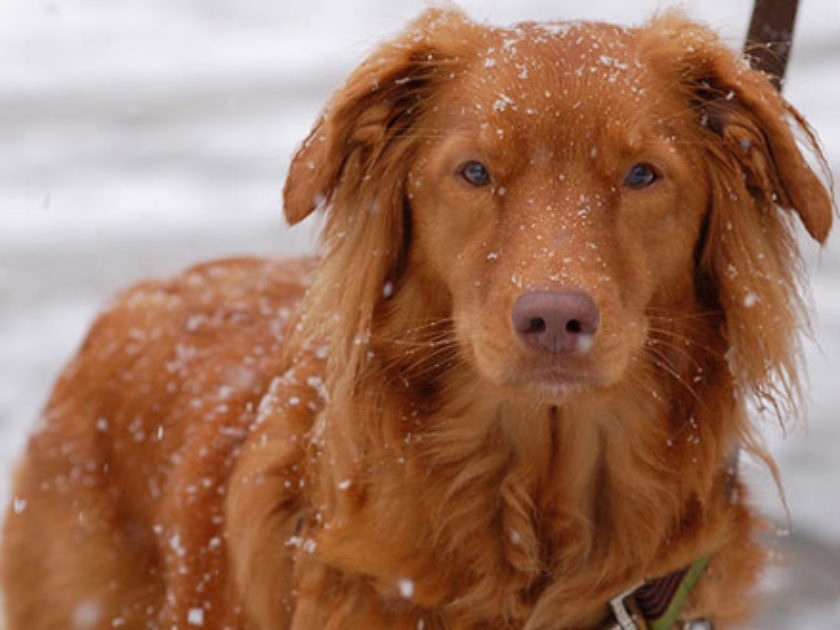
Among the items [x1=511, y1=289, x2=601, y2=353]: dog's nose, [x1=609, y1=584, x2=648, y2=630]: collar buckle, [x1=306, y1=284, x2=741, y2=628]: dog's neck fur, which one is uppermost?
[x1=511, y1=289, x2=601, y2=353]: dog's nose

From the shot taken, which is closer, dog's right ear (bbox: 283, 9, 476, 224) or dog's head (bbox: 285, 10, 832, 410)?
dog's head (bbox: 285, 10, 832, 410)

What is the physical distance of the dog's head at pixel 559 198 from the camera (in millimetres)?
2611

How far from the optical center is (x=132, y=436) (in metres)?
3.69

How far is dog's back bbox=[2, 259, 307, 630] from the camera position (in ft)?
11.8

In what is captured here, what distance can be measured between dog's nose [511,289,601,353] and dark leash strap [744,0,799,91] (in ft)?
3.00

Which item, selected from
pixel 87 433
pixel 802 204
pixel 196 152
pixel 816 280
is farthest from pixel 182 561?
pixel 196 152

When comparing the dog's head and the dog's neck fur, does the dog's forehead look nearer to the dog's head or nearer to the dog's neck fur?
the dog's head

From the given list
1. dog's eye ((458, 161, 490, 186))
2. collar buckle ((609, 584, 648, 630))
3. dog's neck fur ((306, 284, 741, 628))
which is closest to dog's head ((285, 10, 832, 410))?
dog's eye ((458, 161, 490, 186))

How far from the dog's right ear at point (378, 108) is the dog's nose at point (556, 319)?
621mm

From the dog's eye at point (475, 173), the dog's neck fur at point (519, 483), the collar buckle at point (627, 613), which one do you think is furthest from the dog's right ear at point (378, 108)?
the collar buckle at point (627, 613)

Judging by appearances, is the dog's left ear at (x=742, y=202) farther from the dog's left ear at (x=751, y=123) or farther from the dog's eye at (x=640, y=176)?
the dog's eye at (x=640, y=176)

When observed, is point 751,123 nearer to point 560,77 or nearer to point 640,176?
point 640,176

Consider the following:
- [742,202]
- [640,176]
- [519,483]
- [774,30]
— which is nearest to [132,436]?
[519,483]

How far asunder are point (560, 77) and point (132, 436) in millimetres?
1666
